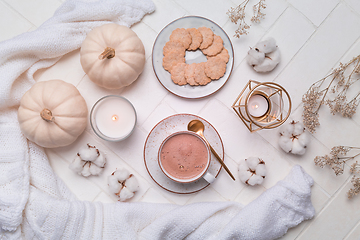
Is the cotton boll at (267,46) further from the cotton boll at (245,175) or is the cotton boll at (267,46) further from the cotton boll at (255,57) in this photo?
the cotton boll at (245,175)

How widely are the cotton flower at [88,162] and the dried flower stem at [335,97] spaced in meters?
1.06

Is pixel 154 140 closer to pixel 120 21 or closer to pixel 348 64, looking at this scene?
pixel 120 21

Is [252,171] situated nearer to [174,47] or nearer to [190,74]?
[190,74]

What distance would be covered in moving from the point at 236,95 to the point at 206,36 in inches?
13.2

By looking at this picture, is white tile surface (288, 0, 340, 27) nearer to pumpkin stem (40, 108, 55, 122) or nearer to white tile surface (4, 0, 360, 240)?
white tile surface (4, 0, 360, 240)

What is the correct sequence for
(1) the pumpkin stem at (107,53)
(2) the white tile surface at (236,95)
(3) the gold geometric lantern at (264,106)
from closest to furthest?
(1) the pumpkin stem at (107,53)
(3) the gold geometric lantern at (264,106)
(2) the white tile surface at (236,95)

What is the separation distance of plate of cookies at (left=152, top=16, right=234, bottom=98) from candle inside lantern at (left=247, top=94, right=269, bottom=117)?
0.17m

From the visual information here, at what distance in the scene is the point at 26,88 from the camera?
1324mm

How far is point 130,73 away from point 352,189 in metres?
1.27

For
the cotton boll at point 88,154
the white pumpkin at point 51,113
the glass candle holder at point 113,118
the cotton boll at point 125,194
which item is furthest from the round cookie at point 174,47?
the cotton boll at point 125,194

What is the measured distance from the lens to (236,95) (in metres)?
1.36

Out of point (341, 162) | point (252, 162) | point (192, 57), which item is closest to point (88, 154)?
point (192, 57)

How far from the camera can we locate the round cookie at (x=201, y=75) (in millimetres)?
1293

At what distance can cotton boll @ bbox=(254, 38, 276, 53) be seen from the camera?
1.31 meters
